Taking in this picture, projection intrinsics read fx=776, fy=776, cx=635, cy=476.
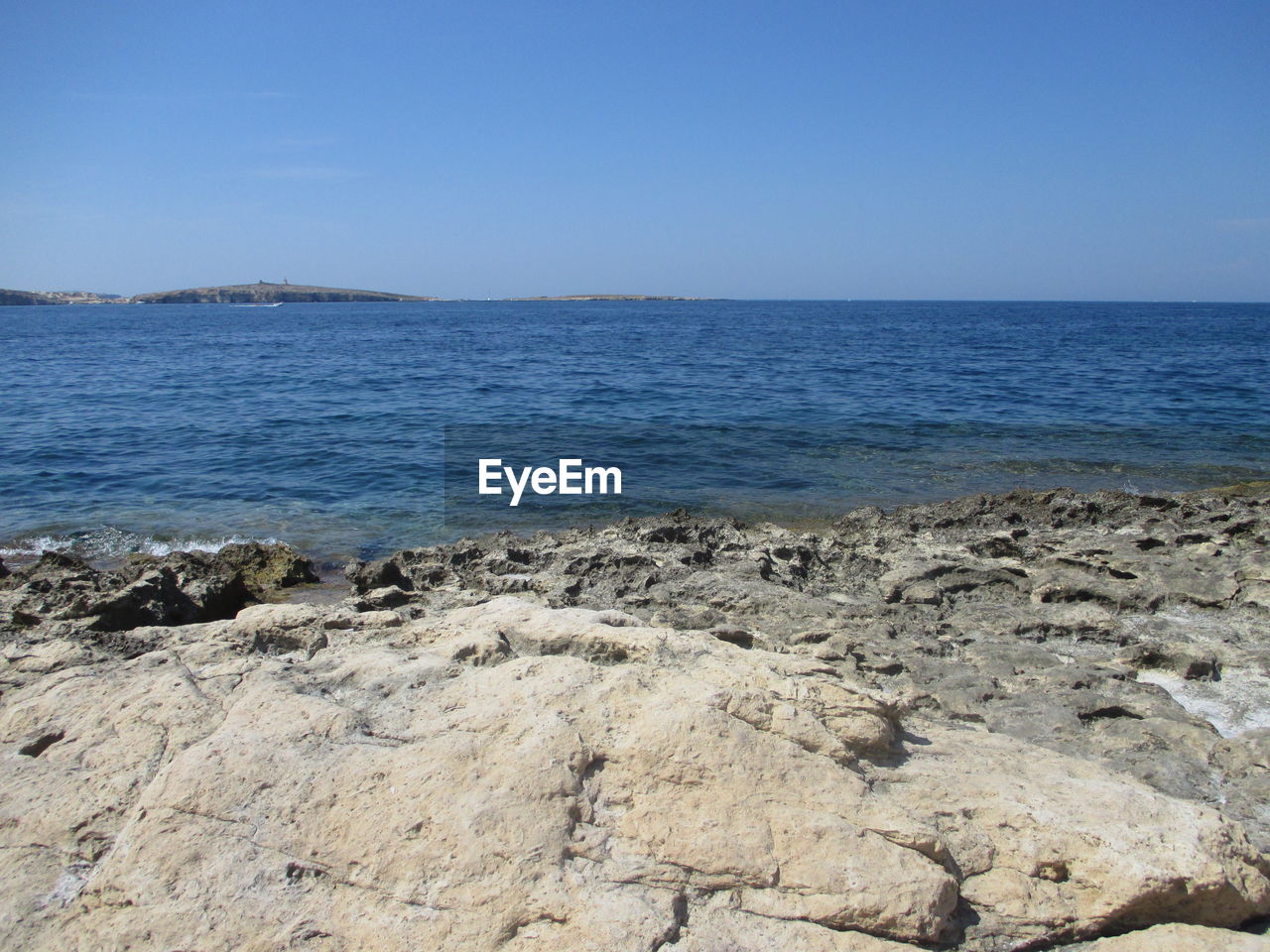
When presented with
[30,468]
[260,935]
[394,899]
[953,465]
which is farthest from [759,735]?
[30,468]

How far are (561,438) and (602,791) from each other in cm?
1466

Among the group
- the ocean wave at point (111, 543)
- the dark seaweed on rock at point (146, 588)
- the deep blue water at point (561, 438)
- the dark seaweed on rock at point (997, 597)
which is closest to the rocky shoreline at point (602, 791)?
the dark seaweed on rock at point (997, 597)

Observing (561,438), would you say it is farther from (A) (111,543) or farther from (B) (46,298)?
(B) (46,298)

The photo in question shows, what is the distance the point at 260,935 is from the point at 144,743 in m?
1.46

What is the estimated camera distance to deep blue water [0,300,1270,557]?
12.6 metres

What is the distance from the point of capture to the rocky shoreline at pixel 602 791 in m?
3.01

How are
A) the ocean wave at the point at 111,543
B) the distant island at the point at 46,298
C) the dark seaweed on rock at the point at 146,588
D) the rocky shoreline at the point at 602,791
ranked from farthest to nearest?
1. the distant island at the point at 46,298
2. the ocean wave at the point at 111,543
3. the dark seaweed on rock at the point at 146,588
4. the rocky shoreline at the point at 602,791

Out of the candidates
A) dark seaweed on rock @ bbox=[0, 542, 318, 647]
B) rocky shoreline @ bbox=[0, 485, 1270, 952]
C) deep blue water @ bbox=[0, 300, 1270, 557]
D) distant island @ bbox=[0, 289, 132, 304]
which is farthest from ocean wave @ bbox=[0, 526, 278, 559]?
distant island @ bbox=[0, 289, 132, 304]

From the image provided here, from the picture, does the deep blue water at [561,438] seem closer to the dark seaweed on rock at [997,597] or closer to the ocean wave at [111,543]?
the ocean wave at [111,543]

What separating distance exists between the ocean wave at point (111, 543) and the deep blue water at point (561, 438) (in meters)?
0.07

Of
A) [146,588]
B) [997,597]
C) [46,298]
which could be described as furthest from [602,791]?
[46,298]

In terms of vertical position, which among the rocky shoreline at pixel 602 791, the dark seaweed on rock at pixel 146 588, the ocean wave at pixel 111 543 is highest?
the rocky shoreline at pixel 602 791

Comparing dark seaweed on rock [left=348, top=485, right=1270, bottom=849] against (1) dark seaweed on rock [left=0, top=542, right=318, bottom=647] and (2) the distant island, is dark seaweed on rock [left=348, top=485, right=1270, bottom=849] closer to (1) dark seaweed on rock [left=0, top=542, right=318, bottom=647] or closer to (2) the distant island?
(1) dark seaweed on rock [left=0, top=542, right=318, bottom=647]

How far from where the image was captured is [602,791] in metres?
3.42
